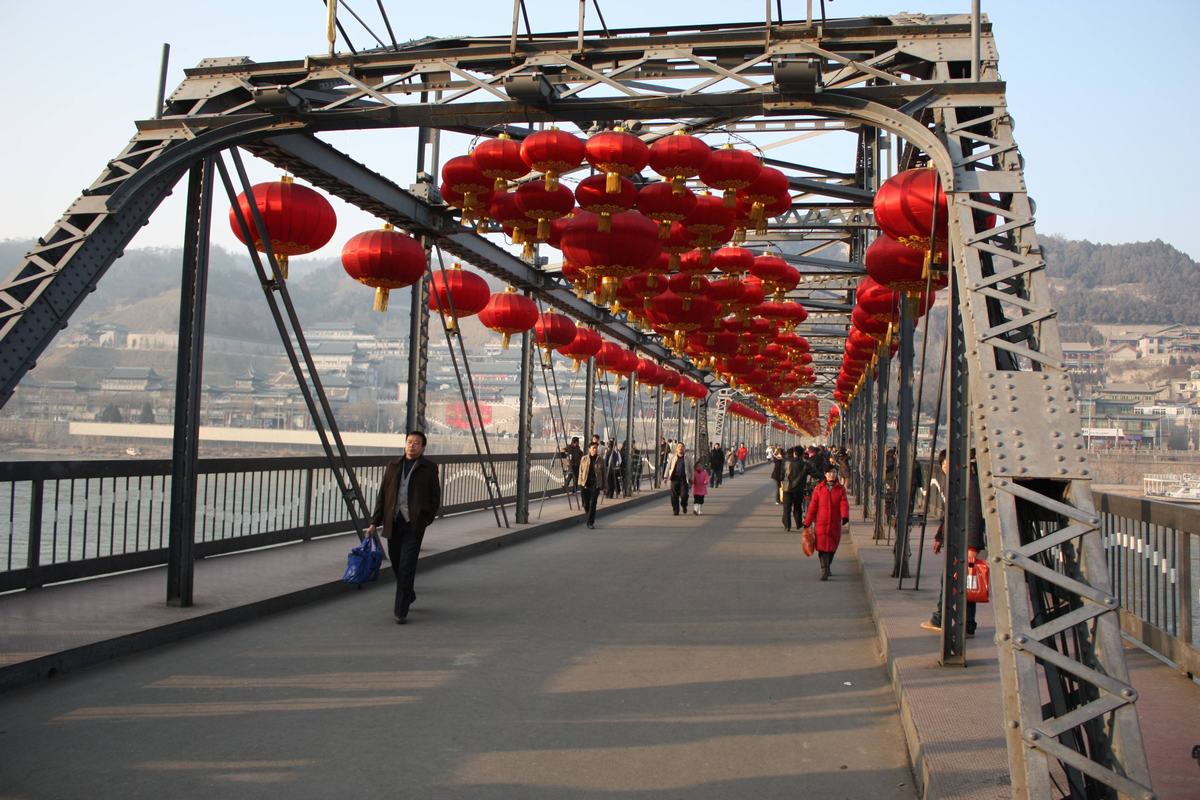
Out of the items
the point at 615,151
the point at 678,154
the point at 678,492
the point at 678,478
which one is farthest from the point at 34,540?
the point at 678,492

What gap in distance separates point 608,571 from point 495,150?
6602 millimetres

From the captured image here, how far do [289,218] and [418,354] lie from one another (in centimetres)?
590

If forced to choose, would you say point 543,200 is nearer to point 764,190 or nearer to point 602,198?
point 602,198

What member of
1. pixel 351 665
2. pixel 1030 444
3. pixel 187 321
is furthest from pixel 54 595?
pixel 1030 444

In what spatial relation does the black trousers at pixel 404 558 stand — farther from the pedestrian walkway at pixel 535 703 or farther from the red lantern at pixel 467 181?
the red lantern at pixel 467 181

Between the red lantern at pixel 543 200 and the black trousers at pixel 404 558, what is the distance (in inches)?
140

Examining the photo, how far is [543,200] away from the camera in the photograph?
11148mm

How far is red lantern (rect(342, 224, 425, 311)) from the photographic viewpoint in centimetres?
1170

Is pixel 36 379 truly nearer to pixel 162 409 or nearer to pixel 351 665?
pixel 162 409

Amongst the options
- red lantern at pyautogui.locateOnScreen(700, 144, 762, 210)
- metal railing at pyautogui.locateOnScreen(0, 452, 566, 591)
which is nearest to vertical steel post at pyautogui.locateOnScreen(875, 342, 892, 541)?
red lantern at pyautogui.locateOnScreen(700, 144, 762, 210)

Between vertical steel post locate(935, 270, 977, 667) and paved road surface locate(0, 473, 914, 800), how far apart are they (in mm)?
631

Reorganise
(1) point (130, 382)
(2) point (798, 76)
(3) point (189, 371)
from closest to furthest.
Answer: (2) point (798, 76), (3) point (189, 371), (1) point (130, 382)

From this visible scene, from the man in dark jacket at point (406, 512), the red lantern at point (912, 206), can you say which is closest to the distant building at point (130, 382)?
the man in dark jacket at point (406, 512)

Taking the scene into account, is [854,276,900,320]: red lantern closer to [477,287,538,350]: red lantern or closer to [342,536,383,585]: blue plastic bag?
[477,287,538,350]: red lantern
